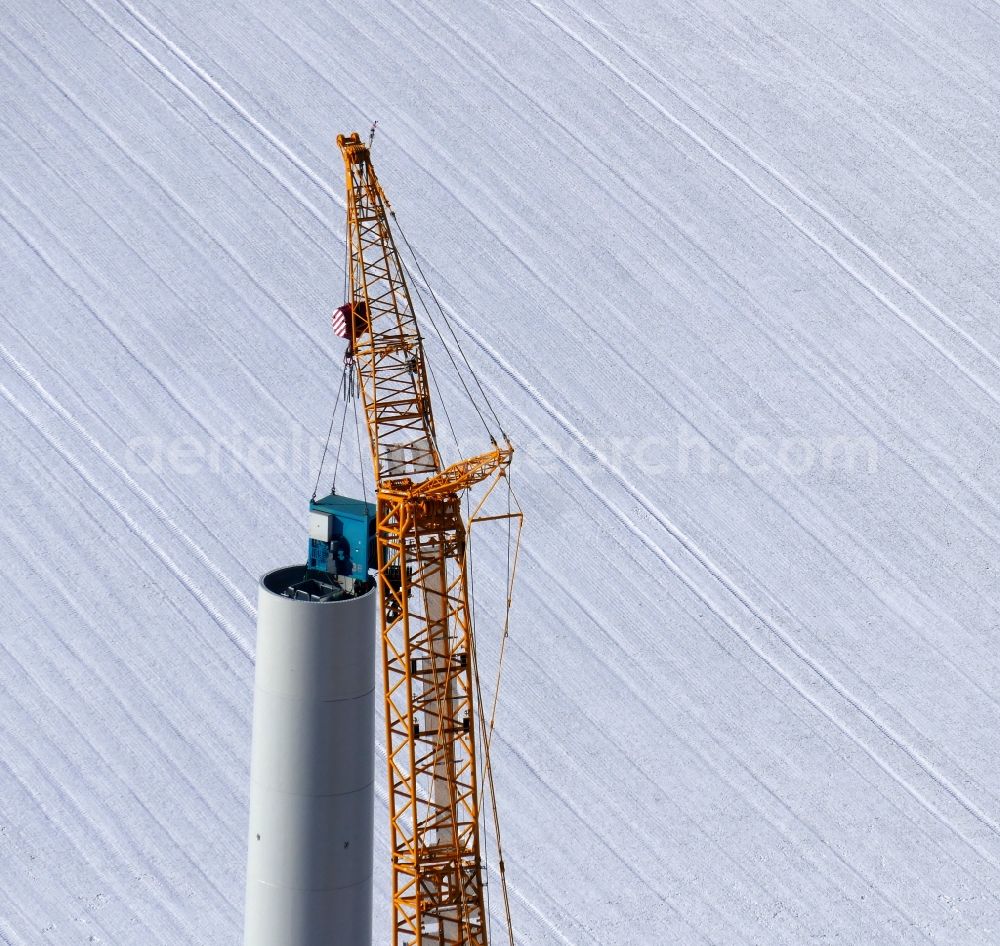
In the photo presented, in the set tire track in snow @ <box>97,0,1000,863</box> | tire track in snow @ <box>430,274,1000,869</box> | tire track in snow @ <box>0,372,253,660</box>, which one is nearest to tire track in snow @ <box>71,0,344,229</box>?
tire track in snow @ <box>430,274,1000,869</box>

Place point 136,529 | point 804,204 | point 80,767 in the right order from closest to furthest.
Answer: point 80,767 < point 136,529 < point 804,204

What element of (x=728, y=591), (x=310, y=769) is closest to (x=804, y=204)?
(x=728, y=591)

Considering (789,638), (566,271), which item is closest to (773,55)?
(566,271)

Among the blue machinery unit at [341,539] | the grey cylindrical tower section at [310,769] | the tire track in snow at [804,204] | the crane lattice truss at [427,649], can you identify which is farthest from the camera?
the tire track in snow at [804,204]

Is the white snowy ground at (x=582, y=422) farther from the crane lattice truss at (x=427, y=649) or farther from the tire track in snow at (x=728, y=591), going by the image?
the crane lattice truss at (x=427, y=649)

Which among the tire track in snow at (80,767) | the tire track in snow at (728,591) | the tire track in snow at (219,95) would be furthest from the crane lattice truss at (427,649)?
the tire track in snow at (219,95)

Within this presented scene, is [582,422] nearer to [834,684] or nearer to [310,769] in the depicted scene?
[834,684]

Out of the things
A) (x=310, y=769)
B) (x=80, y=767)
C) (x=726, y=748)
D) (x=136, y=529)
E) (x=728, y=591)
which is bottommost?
(x=310, y=769)
